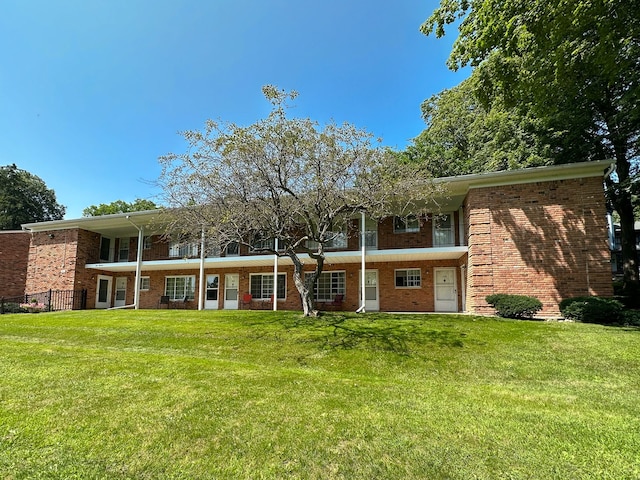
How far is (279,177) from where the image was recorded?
10.6 meters

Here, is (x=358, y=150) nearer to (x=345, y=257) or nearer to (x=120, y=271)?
(x=345, y=257)

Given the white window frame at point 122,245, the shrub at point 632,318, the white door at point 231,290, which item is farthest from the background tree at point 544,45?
the white window frame at point 122,245

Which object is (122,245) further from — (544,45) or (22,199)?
(22,199)

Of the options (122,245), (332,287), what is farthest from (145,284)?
(332,287)

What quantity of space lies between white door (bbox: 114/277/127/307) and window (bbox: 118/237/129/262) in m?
1.34

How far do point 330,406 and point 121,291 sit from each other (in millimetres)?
21571

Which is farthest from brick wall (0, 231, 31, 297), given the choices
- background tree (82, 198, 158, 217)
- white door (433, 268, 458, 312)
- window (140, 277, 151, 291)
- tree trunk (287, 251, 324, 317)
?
white door (433, 268, 458, 312)

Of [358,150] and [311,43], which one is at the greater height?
[311,43]

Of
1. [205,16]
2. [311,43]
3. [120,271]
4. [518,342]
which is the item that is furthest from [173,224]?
[120,271]

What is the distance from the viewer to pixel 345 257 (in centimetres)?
1580

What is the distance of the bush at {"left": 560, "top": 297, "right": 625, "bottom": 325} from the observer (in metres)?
10.2

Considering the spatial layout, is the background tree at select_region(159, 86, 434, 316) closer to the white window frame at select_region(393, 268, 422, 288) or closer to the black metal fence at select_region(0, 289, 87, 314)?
the white window frame at select_region(393, 268, 422, 288)

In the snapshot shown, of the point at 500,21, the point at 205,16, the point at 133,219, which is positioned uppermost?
the point at 205,16

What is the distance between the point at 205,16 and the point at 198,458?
10684 millimetres
